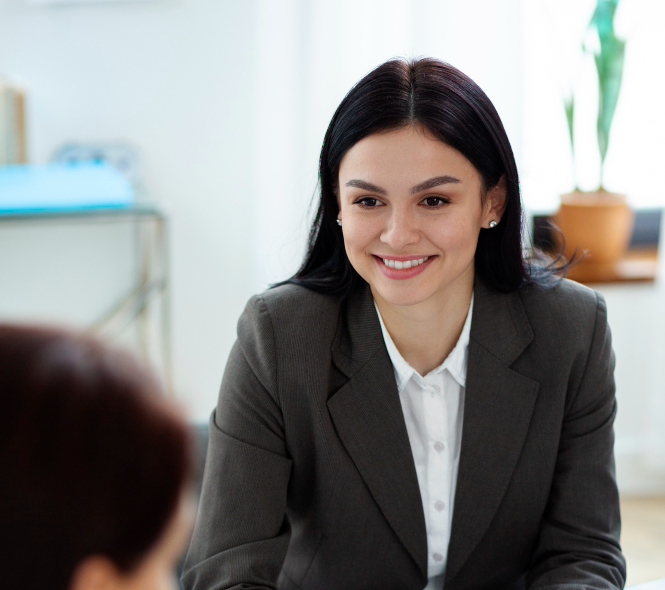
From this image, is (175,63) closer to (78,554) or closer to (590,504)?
(590,504)

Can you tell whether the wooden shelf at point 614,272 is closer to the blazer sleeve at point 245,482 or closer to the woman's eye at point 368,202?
the woman's eye at point 368,202

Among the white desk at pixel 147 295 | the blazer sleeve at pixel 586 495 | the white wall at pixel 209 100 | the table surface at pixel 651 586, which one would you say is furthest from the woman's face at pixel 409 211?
the white desk at pixel 147 295

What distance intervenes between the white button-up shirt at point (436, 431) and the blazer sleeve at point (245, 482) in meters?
0.21

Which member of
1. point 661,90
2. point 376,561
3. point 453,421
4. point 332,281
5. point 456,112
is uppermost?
point 661,90

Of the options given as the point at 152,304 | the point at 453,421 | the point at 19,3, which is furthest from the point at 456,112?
the point at 19,3

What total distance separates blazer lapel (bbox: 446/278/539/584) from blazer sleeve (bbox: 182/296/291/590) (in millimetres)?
279

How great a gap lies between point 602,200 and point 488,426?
5.61 ft

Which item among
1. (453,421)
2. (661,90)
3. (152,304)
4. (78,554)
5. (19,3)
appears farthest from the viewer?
(661,90)

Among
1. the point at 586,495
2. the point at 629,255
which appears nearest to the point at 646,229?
the point at 629,255

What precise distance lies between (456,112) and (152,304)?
1.71 metres

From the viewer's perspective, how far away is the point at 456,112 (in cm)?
119

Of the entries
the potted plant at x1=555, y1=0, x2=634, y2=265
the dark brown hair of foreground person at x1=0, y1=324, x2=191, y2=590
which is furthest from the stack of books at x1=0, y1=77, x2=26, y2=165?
the dark brown hair of foreground person at x1=0, y1=324, x2=191, y2=590

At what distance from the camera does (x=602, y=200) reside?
2.74 meters

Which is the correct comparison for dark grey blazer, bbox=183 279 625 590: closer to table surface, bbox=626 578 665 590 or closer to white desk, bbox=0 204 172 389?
table surface, bbox=626 578 665 590
